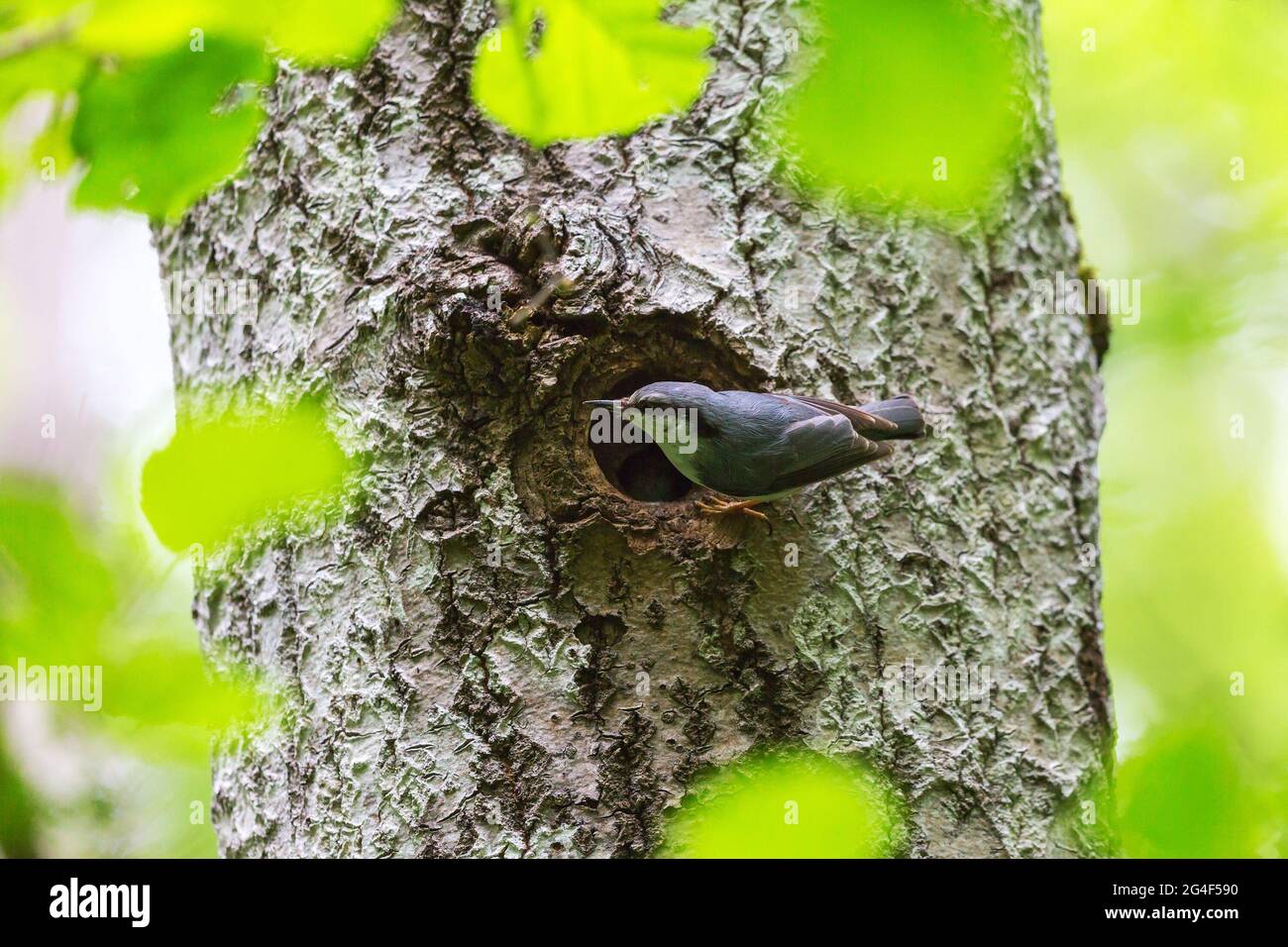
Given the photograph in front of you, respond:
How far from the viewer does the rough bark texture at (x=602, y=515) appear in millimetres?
2166

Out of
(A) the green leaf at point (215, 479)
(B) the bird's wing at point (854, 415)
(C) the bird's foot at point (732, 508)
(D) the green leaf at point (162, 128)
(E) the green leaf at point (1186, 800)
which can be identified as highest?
(D) the green leaf at point (162, 128)

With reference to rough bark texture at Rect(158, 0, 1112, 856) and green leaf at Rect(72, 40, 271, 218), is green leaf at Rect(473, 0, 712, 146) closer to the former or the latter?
green leaf at Rect(72, 40, 271, 218)

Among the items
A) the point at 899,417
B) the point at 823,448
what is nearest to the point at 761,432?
the point at 823,448

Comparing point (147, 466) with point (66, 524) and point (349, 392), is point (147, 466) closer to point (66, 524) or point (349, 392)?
point (66, 524)

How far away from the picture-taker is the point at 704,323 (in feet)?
7.50

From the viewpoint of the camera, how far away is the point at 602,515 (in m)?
2.21

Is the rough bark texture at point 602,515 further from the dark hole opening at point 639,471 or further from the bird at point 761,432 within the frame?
the dark hole opening at point 639,471

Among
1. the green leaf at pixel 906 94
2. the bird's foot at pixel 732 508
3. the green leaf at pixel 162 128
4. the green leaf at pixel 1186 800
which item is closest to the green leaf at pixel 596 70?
the green leaf at pixel 906 94

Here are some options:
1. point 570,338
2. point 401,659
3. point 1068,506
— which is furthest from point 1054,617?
point 401,659

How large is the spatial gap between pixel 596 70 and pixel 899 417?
1.43 metres

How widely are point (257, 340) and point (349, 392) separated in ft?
1.20

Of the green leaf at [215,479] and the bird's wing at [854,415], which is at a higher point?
Answer: the bird's wing at [854,415]

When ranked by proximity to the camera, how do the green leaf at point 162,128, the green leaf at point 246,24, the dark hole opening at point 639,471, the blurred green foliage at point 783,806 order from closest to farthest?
the green leaf at point 246,24
the green leaf at point 162,128
the blurred green foliage at point 783,806
the dark hole opening at point 639,471

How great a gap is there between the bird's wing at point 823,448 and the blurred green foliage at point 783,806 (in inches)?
24.7
